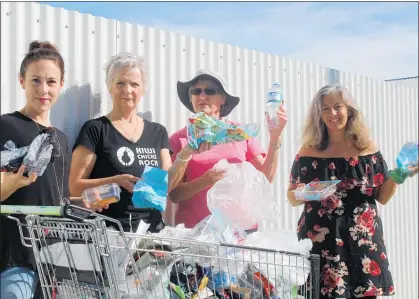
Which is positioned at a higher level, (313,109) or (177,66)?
(177,66)

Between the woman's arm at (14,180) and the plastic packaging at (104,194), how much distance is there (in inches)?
14.6

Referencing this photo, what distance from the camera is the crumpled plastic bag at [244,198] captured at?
368 cm

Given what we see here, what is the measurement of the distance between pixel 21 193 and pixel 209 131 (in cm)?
108

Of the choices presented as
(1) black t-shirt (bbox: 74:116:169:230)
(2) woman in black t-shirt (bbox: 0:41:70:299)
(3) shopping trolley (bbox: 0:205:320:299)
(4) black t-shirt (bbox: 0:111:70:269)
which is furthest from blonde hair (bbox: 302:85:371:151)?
(4) black t-shirt (bbox: 0:111:70:269)

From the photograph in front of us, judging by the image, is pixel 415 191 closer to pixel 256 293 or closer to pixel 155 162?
pixel 155 162

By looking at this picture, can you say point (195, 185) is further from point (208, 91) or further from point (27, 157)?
point (27, 157)

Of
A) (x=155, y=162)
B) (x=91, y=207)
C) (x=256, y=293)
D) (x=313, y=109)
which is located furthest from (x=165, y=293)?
(x=313, y=109)

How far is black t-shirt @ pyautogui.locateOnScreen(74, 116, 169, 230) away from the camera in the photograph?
11.8ft

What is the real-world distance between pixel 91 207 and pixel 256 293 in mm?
1039

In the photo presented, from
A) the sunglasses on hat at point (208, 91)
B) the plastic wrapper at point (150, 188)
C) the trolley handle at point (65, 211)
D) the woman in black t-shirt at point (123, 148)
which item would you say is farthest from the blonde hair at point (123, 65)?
the trolley handle at point (65, 211)

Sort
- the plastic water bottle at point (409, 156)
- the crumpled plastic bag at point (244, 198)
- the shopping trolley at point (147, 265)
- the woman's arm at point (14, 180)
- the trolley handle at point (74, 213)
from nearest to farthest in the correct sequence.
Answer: the trolley handle at point (74, 213)
the shopping trolley at point (147, 265)
the woman's arm at point (14, 180)
the crumpled plastic bag at point (244, 198)
the plastic water bottle at point (409, 156)

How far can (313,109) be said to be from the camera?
4.34 metres

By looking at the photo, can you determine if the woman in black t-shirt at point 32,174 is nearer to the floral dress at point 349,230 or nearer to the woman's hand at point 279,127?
the woman's hand at point 279,127

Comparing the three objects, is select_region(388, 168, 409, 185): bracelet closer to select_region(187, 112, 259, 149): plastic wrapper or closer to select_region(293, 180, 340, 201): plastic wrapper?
select_region(293, 180, 340, 201): plastic wrapper
